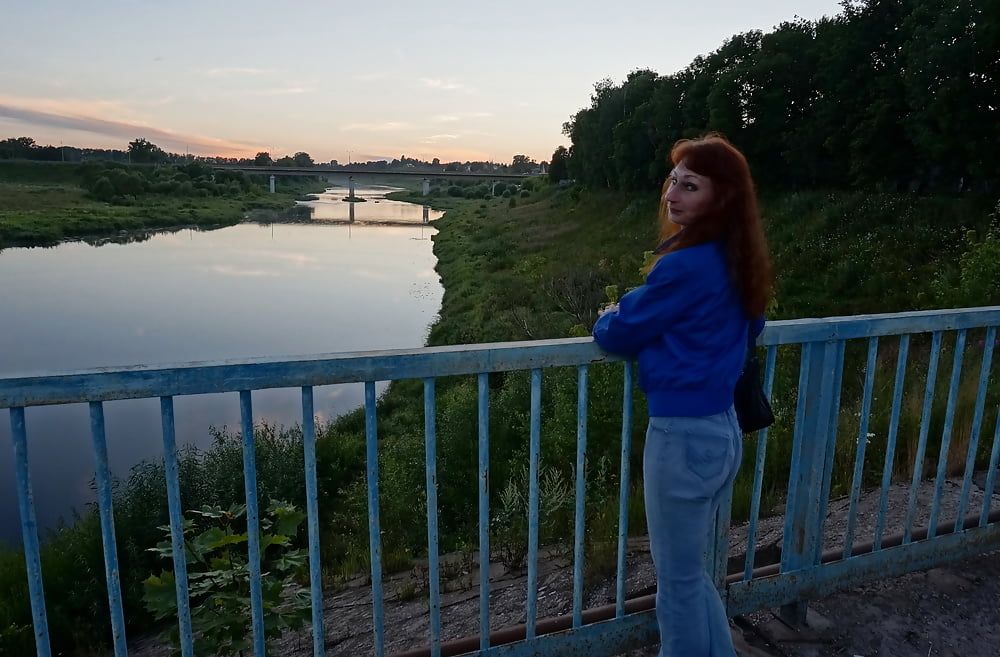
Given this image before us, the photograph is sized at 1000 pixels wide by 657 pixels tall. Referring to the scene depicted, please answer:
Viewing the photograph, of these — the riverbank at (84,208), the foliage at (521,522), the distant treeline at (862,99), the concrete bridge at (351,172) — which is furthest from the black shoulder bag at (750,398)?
the concrete bridge at (351,172)

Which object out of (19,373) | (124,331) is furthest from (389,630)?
(124,331)

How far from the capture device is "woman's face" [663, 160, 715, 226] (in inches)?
81.0

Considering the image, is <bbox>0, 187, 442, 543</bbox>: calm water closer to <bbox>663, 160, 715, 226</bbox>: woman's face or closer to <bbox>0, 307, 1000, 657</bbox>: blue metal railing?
<bbox>0, 307, 1000, 657</bbox>: blue metal railing

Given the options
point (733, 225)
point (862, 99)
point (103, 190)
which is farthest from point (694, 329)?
point (103, 190)

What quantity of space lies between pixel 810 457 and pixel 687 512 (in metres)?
0.96

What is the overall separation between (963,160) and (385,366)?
17.7m

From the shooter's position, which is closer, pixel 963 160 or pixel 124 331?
pixel 963 160

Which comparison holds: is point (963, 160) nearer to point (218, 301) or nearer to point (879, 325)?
point (879, 325)

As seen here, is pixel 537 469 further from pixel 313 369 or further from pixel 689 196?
pixel 689 196

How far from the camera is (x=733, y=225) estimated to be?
2.03 metres

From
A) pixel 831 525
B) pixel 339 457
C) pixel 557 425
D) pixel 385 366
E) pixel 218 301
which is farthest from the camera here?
pixel 218 301

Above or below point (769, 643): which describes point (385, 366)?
above

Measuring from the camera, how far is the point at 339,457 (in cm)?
991

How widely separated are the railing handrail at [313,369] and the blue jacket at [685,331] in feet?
0.72
